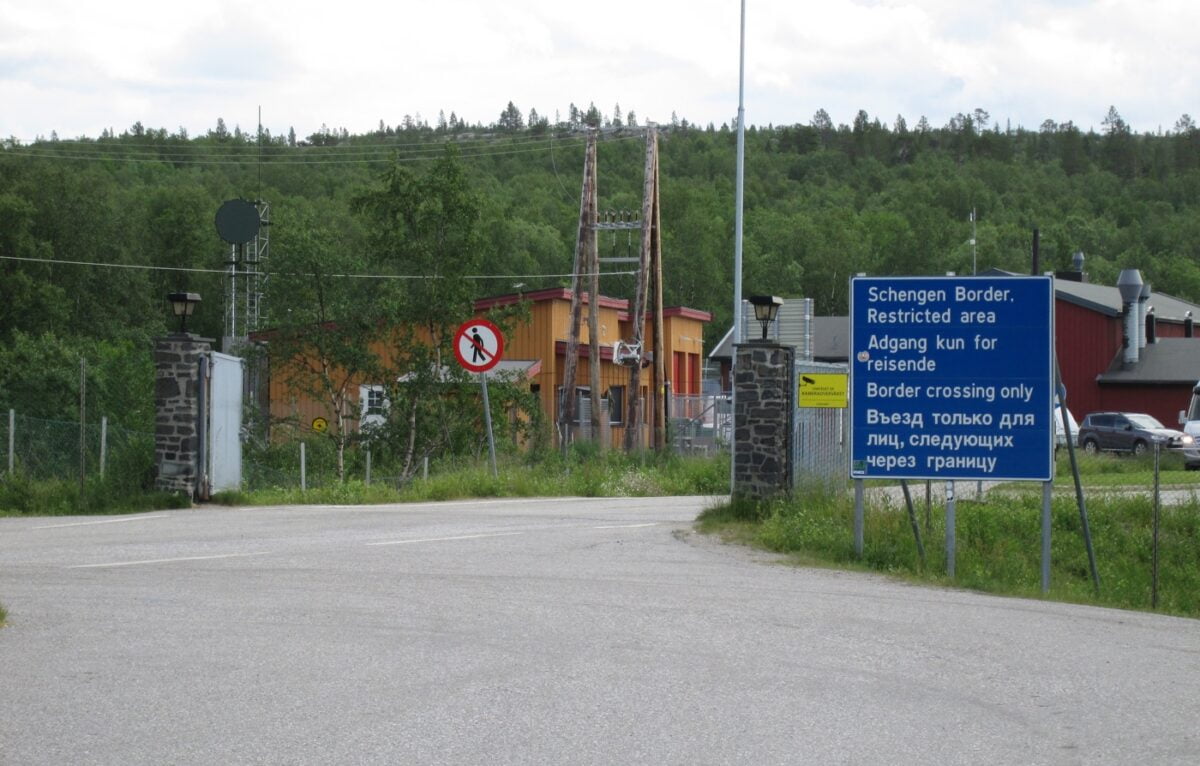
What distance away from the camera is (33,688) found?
789cm

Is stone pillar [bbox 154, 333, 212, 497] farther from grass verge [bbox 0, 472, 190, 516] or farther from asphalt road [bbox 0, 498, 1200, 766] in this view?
asphalt road [bbox 0, 498, 1200, 766]

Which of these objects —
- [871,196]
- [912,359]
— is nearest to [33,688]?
[912,359]

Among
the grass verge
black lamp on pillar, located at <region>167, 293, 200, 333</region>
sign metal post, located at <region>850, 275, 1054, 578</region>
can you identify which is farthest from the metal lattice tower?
sign metal post, located at <region>850, 275, 1054, 578</region>

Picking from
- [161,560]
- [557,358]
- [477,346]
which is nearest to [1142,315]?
[557,358]

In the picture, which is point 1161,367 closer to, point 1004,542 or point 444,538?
point 1004,542

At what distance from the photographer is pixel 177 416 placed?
20312mm

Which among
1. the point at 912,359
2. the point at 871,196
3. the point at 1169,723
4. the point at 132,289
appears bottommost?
the point at 1169,723

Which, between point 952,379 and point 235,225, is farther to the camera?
point 235,225

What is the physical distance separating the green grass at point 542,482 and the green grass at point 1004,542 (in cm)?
715

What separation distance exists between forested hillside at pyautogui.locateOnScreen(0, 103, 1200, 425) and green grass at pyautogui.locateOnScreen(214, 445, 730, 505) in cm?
425

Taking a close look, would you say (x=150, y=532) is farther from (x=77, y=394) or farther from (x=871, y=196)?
(x=871, y=196)

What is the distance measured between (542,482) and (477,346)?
304 centimetres

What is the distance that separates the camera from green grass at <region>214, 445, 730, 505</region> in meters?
22.6

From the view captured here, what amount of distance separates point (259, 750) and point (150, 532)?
10.5m
